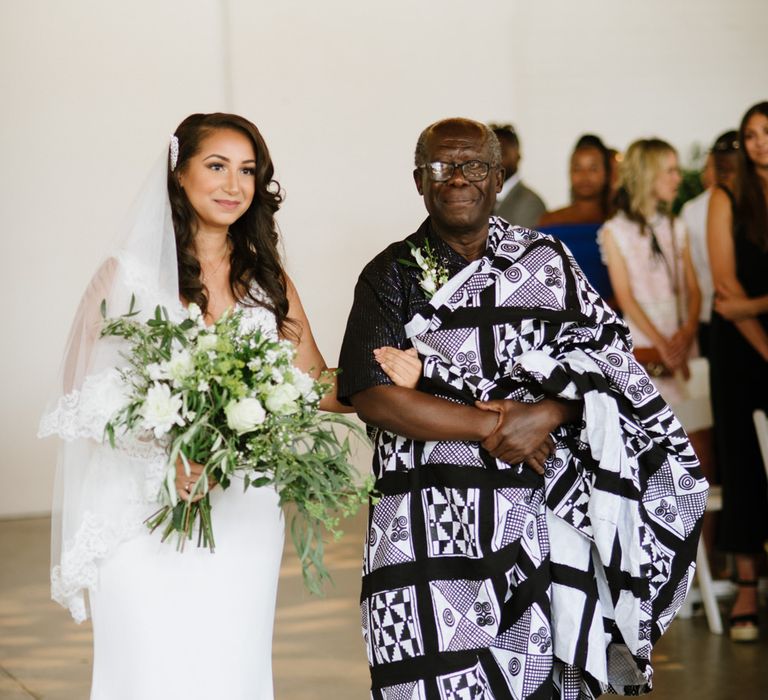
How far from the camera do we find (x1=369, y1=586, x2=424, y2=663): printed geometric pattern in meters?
2.96

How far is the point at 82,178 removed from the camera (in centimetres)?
798

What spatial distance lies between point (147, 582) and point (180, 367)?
1.95ft

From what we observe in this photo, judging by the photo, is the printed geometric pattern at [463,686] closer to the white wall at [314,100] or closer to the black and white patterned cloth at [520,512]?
the black and white patterned cloth at [520,512]

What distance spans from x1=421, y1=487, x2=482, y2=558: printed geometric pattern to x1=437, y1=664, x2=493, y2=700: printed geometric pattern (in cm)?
28

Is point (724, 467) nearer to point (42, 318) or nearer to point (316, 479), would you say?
point (316, 479)

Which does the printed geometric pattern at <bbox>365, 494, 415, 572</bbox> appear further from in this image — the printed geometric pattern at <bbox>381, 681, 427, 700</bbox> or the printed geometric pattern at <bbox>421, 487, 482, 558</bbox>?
the printed geometric pattern at <bbox>381, 681, 427, 700</bbox>

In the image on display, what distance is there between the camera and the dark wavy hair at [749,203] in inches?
200

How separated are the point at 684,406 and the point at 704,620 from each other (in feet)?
3.07

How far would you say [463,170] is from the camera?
9.62ft

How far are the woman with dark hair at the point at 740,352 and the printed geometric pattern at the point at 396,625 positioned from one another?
2.57 m

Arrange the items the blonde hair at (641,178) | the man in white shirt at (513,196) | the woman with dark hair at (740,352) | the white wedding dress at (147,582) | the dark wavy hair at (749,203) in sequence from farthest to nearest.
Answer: the blonde hair at (641,178) < the man in white shirt at (513,196) < the woman with dark hair at (740,352) < the dark wavy hair at (749,203) < the white wedding dress at (147,582)

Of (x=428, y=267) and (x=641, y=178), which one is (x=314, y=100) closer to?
(x=641, y=178)

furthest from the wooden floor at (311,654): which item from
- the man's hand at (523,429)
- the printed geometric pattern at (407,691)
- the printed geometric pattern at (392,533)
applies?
the man's hand at (523,429)

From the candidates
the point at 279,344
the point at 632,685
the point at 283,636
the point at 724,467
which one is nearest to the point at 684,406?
the point at 724,467
